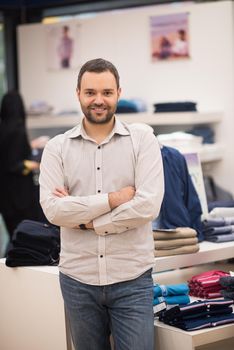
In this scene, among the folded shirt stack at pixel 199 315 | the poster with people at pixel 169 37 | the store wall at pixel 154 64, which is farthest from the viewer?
the poster with people at pixel 169 37

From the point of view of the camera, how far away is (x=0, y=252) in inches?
298

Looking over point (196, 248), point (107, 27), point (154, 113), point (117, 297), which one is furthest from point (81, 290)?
point (107, 27)

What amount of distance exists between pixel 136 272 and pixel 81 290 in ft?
0.80

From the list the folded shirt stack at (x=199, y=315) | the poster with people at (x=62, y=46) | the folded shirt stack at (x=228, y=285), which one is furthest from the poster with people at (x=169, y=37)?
the folded shirt stack at (x=199, y=315)

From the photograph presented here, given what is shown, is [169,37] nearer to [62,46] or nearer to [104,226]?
[62,46]

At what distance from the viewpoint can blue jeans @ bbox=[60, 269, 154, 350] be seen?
3.21 meters

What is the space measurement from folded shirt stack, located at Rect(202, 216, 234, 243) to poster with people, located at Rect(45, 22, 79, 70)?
322cm

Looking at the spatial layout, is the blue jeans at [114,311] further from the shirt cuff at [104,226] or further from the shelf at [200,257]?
the shelf at [200,257]

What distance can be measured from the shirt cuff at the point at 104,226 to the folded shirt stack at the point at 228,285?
91 cm

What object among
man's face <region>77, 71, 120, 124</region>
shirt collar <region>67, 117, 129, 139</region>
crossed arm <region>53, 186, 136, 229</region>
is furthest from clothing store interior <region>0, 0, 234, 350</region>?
man's face <region>77, 71, 120, 124</region>

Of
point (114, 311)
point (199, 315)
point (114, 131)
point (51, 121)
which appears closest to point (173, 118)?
point (51, 121)

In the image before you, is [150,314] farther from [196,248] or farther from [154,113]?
[154,113]

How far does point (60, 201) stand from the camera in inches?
129

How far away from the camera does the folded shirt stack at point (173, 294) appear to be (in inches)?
151
